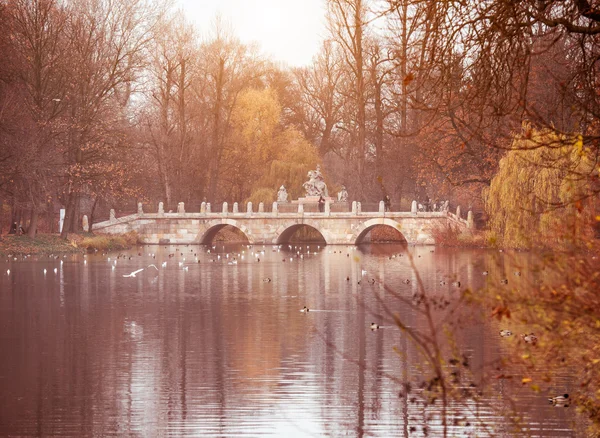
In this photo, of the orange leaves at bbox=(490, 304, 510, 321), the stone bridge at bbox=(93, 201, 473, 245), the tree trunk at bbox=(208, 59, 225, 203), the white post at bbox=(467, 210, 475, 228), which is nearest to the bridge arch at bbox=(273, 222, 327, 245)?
the stone bridge at bbox=(93, 201, 473, 245)

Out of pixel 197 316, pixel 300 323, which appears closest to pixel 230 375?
pixel 300 323

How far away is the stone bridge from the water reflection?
21.7 meters

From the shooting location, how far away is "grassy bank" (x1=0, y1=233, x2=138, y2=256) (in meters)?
39.3

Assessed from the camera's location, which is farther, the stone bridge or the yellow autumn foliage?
the yellow autumn foliage

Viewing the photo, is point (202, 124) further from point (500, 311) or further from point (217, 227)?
point (500, 311)

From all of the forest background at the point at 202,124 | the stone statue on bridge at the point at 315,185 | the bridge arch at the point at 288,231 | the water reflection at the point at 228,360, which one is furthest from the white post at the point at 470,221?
the water reflection at the point at 228,360

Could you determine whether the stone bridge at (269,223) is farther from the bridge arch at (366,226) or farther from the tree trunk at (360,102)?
the tree trunk at (360,102)

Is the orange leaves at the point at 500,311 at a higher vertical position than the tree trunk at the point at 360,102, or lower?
lower

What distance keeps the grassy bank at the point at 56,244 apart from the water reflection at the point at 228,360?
428 inches

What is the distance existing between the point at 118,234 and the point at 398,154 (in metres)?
16.0

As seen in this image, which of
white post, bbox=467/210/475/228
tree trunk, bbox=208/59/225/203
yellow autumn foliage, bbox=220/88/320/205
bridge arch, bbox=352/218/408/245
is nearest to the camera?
white post, bbox=467/210/475/228

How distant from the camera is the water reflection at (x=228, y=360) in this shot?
34.4 ft

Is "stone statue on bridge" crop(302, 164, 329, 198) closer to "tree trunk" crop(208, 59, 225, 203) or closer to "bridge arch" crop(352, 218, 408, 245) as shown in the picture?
"bridge arch" crop(352, 218, 408, 245)

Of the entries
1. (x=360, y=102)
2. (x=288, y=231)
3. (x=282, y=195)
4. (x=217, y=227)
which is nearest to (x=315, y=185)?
(x=282, y=195)
